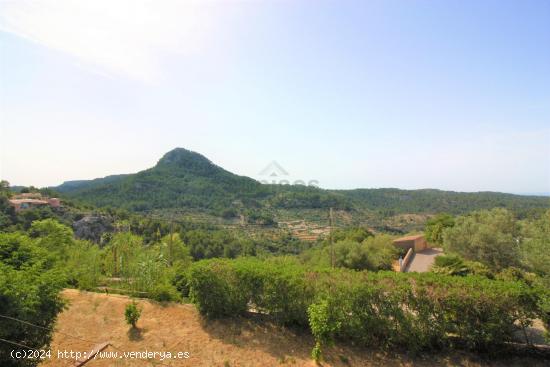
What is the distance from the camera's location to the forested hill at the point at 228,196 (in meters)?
59.5

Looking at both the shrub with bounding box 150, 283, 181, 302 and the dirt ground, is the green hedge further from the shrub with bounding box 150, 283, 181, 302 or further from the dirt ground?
the shrub with bounding box 150, 283, 181, 302

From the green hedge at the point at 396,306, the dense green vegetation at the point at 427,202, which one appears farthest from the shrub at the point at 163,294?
the dense green vegetation at the point at 427,202

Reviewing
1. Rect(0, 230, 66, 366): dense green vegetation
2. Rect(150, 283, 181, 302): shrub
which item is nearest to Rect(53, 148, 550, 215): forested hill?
Rect(150, 283, 181, 302): shrub

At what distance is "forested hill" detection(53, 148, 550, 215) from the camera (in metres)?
59.5

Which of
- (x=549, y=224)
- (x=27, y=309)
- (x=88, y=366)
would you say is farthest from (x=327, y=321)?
(x=549, y=224)

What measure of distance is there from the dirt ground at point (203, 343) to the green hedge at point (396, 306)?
1.23 ft

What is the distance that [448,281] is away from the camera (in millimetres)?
7664

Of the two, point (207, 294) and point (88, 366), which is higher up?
point (207, 294)

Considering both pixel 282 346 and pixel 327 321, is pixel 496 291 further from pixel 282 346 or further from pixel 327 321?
pixel 282 346

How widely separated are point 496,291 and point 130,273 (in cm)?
1250

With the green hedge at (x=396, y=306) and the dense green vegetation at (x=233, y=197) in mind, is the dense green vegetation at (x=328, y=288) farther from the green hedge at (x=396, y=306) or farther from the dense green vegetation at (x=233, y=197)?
the dense green vegetation at (x=233, y=197)

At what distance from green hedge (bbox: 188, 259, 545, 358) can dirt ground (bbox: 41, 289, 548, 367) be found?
0.37 meters

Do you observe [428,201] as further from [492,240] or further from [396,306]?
[396,306]

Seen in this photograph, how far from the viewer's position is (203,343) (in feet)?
25.1
